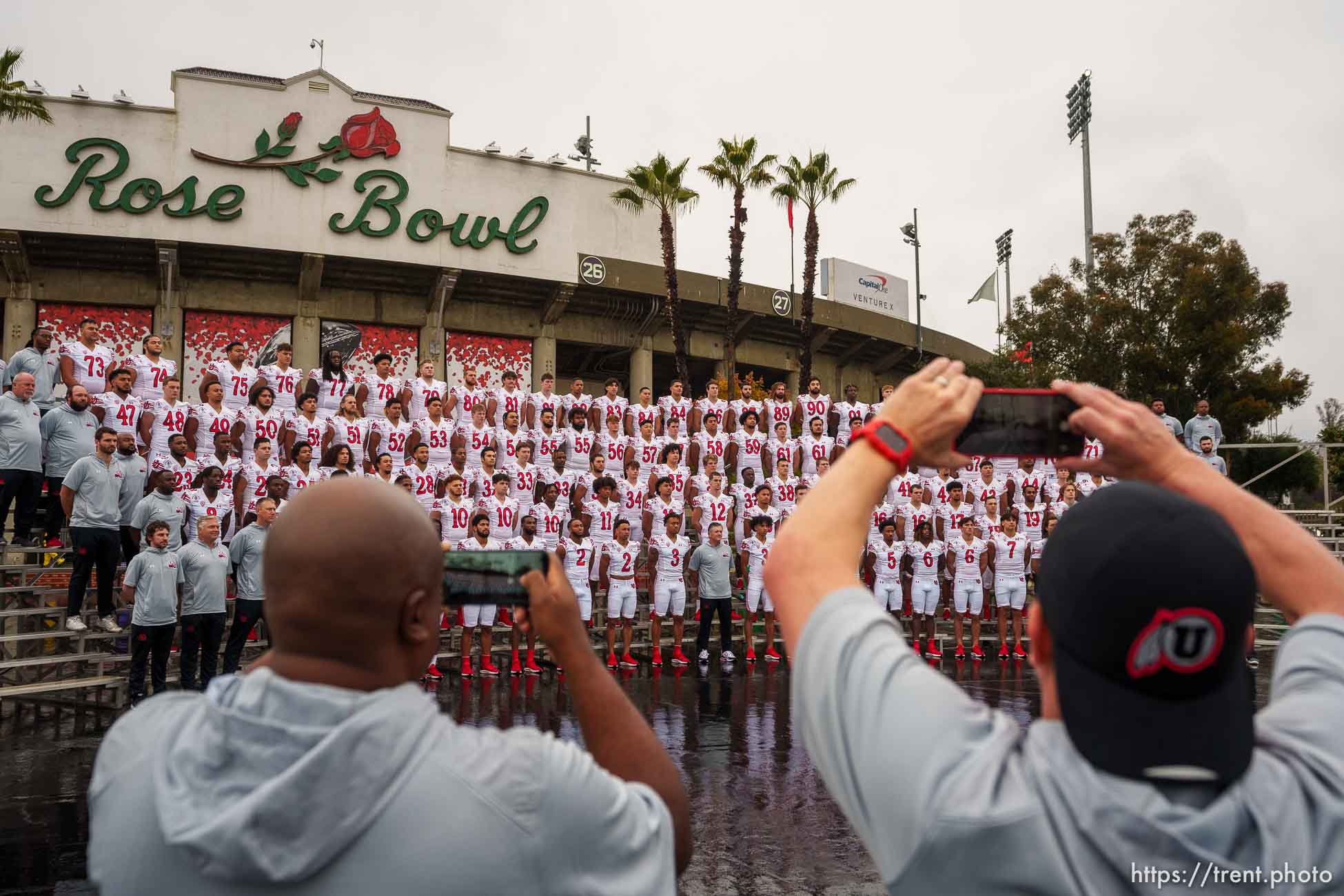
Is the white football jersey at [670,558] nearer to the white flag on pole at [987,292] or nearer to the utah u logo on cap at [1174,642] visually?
the utah u logo on cap at [1174,642]

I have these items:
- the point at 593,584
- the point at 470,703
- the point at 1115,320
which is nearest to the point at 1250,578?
the point at 470,703

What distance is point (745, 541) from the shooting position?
658 inches

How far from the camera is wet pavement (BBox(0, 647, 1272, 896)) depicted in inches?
219

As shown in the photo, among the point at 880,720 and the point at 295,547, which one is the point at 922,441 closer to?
the point at 880,720

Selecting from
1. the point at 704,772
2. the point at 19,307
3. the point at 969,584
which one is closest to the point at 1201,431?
the point at 969,584

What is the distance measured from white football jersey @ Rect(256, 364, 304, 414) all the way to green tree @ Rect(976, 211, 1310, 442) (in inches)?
873

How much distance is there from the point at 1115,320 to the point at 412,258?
67.0 feet

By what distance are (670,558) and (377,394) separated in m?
5.38

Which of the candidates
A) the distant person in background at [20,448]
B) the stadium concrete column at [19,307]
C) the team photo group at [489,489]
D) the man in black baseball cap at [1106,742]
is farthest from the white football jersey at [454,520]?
the stadium concrete column at [19,307]

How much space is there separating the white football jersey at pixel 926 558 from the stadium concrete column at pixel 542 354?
16.1 m

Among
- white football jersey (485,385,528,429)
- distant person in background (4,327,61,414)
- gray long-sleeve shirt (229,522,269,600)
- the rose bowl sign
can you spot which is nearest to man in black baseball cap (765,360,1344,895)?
gray long-sleeve shirt (229,522,269,600)

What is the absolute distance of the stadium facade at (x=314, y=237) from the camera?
83.4ft

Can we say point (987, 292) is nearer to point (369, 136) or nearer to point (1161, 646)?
point (369, 136)

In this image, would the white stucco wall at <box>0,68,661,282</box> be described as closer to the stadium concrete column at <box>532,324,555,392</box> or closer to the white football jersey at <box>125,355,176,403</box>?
the stadium concrete column at <box>532,324,555,392</box>
